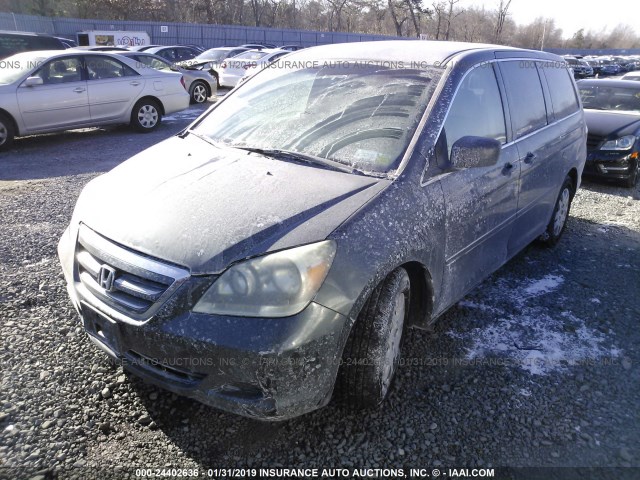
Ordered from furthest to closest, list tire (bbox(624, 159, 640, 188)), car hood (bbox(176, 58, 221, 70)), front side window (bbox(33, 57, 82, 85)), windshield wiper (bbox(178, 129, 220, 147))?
1. car hood (bbox(176, 58, 221, 70))
2. front side window (bbox(33, 57, 82, 85))
3. tire (bbox(624, 159, 640, 188))
4. windshield wiper (bbox(178, 129, 220, 147))

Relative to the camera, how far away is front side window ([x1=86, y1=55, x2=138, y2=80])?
910 centimetres

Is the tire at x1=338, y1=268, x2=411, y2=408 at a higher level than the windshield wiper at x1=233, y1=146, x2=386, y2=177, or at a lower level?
lower

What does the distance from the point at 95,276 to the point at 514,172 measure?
8.87ft

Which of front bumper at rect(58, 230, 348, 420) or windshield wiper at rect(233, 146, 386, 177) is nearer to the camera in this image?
front bumper at rect(58, 230, 348, 420)

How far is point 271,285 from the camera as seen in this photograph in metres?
2.00

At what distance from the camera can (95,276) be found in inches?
89.9

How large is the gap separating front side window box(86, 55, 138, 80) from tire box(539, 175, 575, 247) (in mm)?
8242

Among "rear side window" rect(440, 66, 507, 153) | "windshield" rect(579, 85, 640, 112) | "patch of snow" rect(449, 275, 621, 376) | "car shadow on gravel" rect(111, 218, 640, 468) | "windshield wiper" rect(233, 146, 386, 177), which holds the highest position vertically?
"rear side window" rect(440, 66, 507, 153)

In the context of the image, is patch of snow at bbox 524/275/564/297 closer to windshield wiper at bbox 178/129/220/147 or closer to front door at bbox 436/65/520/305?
front door at bbox 436/65/520/305

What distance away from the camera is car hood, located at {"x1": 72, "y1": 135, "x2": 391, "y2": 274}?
6.91 feet

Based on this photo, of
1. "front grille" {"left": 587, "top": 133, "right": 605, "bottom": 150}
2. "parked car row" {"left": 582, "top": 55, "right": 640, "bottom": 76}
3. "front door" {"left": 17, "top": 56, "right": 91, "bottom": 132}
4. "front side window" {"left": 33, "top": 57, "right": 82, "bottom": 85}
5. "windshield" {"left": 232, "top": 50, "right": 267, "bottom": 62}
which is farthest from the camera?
"parked car row" {"left": 582, "top": 55, "right": 640, "bottom": 76}

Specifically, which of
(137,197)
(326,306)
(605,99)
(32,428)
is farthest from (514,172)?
(605,99)

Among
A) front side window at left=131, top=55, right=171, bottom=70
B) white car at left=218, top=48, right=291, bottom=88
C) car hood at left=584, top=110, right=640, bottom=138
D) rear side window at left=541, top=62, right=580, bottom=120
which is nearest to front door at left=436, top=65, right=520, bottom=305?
rear side window at left=541, top=62, right=580, bottom=120

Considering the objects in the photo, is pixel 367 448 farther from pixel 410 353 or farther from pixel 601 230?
pixel 601 230
